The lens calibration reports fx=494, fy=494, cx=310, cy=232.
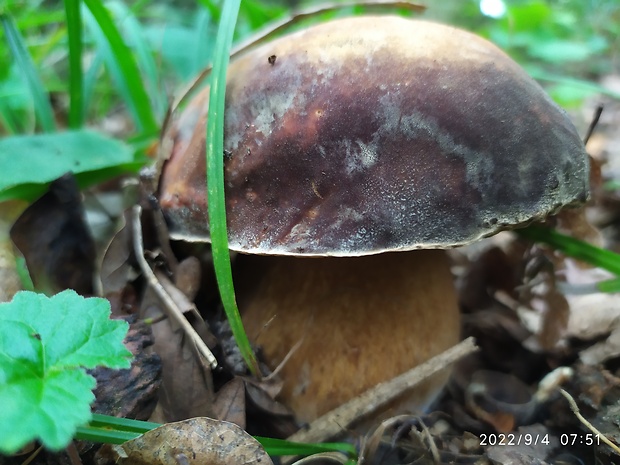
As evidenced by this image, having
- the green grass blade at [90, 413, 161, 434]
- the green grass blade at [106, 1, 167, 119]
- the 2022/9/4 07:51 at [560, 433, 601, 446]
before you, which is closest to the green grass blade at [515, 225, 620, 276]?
the 2022/9/4 07:51 at [560, 433, 601, 446]

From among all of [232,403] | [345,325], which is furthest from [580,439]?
[232,403]

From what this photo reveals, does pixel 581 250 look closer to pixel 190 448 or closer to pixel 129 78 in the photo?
pixel 190 448

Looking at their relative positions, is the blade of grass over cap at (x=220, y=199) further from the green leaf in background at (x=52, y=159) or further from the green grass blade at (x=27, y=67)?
the green grass blade at (x=27, y=67)

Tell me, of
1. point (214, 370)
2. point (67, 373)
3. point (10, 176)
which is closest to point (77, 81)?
point (10, 176)

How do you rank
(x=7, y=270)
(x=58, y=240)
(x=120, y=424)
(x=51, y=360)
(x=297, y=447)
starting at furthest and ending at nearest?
(x=58, y=240) < (x=7, y=270) < (x=297, y=447) < (x=120, y=424) < (x=51, y=360)

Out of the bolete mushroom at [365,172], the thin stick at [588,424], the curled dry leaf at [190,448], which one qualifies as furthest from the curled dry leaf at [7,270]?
the thin stick at [588,424]

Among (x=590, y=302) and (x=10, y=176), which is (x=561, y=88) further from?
(x=10, y=176)
